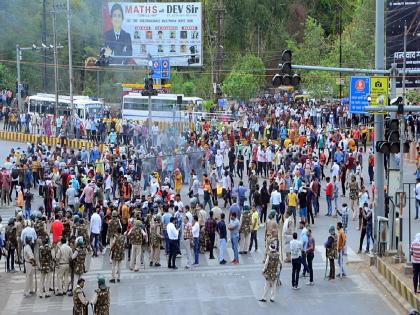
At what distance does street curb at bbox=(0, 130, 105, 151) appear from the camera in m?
50.2

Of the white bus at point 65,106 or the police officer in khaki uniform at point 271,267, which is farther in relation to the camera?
the white bus at point 65,106

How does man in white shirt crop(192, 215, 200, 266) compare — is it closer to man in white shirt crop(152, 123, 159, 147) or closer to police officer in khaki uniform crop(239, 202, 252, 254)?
police officer in khaki uniform crop(239, 202, 252, 254)

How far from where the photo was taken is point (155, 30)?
241ft

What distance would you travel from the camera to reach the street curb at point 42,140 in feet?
165

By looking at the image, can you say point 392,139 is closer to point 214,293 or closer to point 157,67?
point 214,293

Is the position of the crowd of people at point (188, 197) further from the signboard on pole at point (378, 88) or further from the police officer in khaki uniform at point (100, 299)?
the signboard on pole at point (378, 88)

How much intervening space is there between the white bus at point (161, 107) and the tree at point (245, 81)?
3.45 metres

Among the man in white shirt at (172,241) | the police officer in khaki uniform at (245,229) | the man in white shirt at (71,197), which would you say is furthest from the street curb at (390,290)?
the man in white shirt at (71,197)

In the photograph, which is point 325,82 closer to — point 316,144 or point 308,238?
point 316,144

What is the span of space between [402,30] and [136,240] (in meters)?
24.9

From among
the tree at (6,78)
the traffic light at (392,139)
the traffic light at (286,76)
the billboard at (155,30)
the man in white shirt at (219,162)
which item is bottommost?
the man in white shirt at (219,162)

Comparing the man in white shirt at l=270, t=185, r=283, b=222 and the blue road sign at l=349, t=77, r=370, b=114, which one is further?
the man in white shirt at l=270, t=185, r=283, b=222

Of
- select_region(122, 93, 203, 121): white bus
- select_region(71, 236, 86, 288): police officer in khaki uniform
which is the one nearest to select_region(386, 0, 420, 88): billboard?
select_region(122, 93, 203, 121): white bus

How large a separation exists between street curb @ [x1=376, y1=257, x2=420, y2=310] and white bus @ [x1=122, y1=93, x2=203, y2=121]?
106 ft
